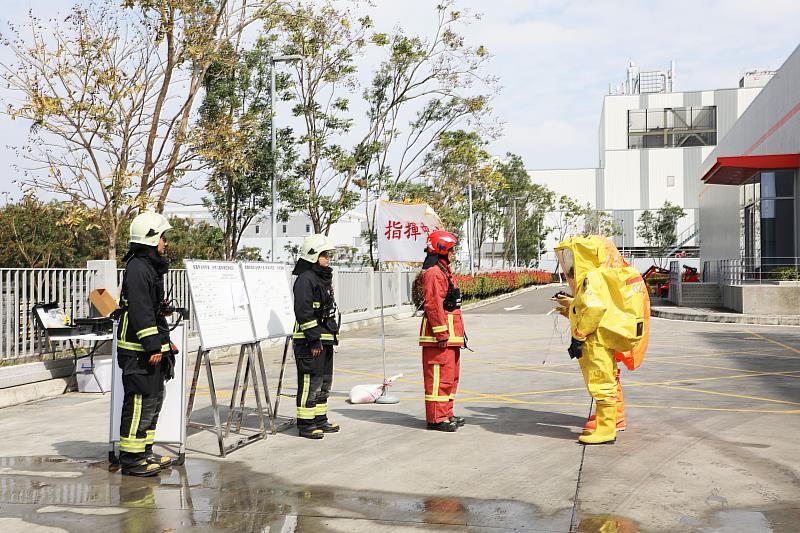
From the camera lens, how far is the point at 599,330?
7.84 metres

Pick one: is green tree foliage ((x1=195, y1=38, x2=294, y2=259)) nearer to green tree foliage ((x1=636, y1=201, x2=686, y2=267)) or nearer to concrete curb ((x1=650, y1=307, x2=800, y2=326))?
concrete curb ((x1=650, y1=307, x2=800, y2=326))

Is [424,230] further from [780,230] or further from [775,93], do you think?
[775,93]

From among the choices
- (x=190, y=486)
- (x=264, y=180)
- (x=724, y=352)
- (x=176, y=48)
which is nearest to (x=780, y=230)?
(x=724, y=352)

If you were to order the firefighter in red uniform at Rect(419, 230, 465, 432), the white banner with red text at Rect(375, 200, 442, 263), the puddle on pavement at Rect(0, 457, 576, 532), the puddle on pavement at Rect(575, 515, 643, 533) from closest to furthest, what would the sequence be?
1. the puddle on pavement at Rect(575, 515, 643, 533)
2. the puddle on pavement at Rect(0, 457, 576, 532)
3. the firefighter in red uniform at Rect(419, 230, 465, 432)
4. the white banner with red text at Rect(375, 200, 442, 263)

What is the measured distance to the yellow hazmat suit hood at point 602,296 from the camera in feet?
25.6

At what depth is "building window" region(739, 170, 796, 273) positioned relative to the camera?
31234mm

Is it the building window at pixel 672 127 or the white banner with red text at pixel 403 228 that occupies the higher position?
the building window at pixel 672 127

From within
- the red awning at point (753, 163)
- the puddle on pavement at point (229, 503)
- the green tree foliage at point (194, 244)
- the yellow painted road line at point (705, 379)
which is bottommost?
the puddle on pavement at point (229, 503)

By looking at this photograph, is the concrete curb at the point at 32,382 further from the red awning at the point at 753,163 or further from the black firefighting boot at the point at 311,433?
the red awning at the point at 753,163

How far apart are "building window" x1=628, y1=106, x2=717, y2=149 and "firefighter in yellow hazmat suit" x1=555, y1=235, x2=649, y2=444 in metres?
88.5

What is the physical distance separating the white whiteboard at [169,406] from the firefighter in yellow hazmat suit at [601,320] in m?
3.68

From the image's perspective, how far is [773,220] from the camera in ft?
105

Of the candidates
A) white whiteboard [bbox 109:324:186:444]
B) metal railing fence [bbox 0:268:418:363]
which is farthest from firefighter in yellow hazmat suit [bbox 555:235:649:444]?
metal railing fence [bbox 0:268:418:363]

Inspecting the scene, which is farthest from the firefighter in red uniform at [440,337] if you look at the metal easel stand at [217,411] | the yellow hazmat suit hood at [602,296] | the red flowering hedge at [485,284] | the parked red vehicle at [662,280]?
the parked red vehicle at [662,280]
